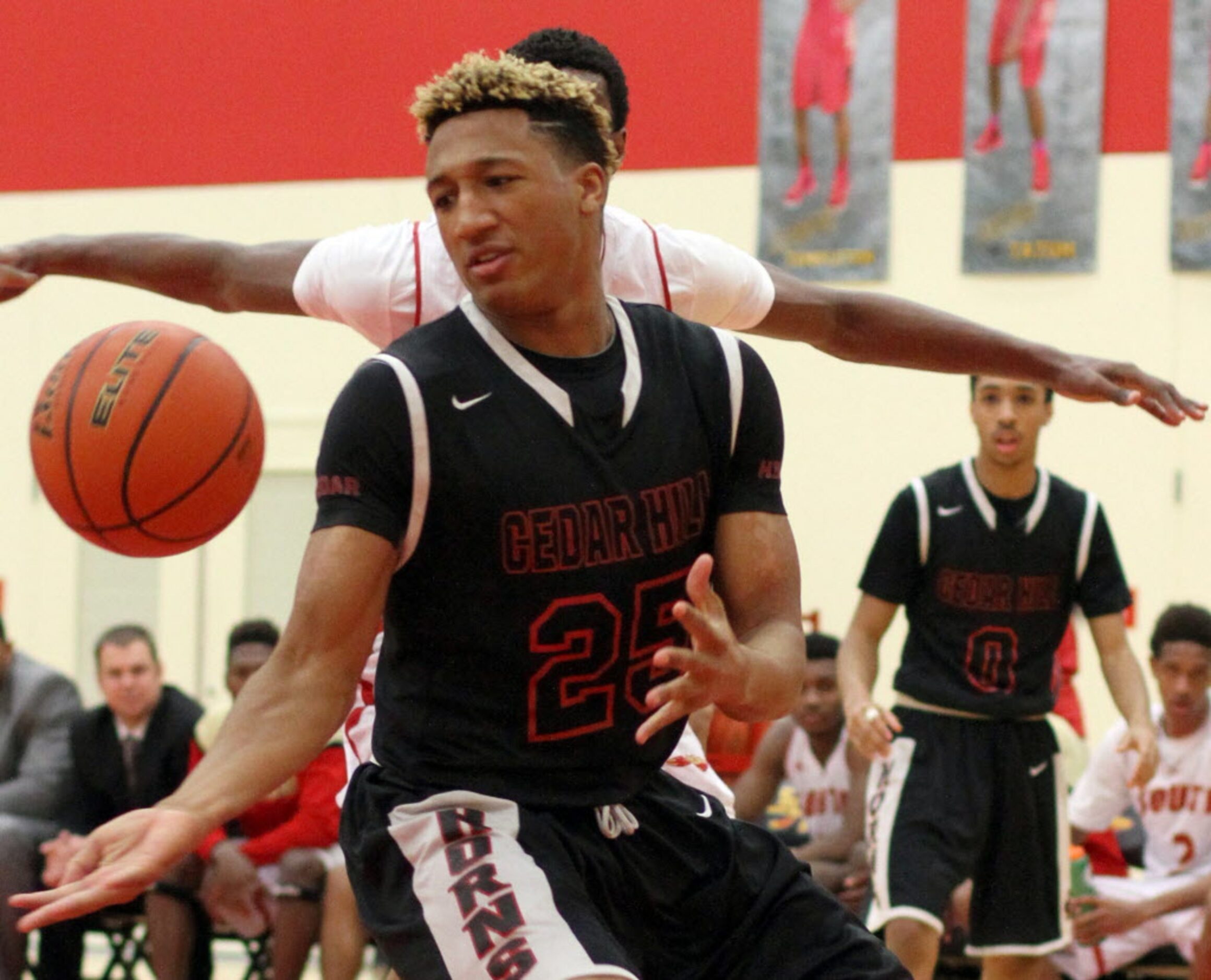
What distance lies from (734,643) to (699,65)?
703cm

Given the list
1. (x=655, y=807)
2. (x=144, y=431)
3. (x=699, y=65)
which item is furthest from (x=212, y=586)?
(x=655, y=807)

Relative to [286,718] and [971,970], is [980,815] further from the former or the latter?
[286,718]

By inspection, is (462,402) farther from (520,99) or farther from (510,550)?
(520,99)

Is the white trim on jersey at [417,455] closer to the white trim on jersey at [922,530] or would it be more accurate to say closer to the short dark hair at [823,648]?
the white trim on jersey at [922,530]

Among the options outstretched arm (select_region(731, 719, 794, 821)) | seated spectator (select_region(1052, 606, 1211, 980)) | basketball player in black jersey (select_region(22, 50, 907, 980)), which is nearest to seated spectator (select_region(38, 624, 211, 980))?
outstretched arm (select_region(731, 719, 794, 821))

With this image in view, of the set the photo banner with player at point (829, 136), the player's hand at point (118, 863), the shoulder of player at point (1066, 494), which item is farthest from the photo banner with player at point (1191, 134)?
the player's hand at point (118, 863)

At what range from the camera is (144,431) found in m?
3.47

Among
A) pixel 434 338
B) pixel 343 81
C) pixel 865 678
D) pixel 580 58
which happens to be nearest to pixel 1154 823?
pixel 865 678

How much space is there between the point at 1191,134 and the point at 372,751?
6.59 m

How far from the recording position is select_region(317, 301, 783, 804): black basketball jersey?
239cm

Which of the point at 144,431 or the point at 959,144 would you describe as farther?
the point at 959,144

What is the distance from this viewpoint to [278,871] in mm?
6488

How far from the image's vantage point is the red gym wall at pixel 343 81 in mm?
8461

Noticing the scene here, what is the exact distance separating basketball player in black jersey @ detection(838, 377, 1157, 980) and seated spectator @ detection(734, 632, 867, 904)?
1081 mm
